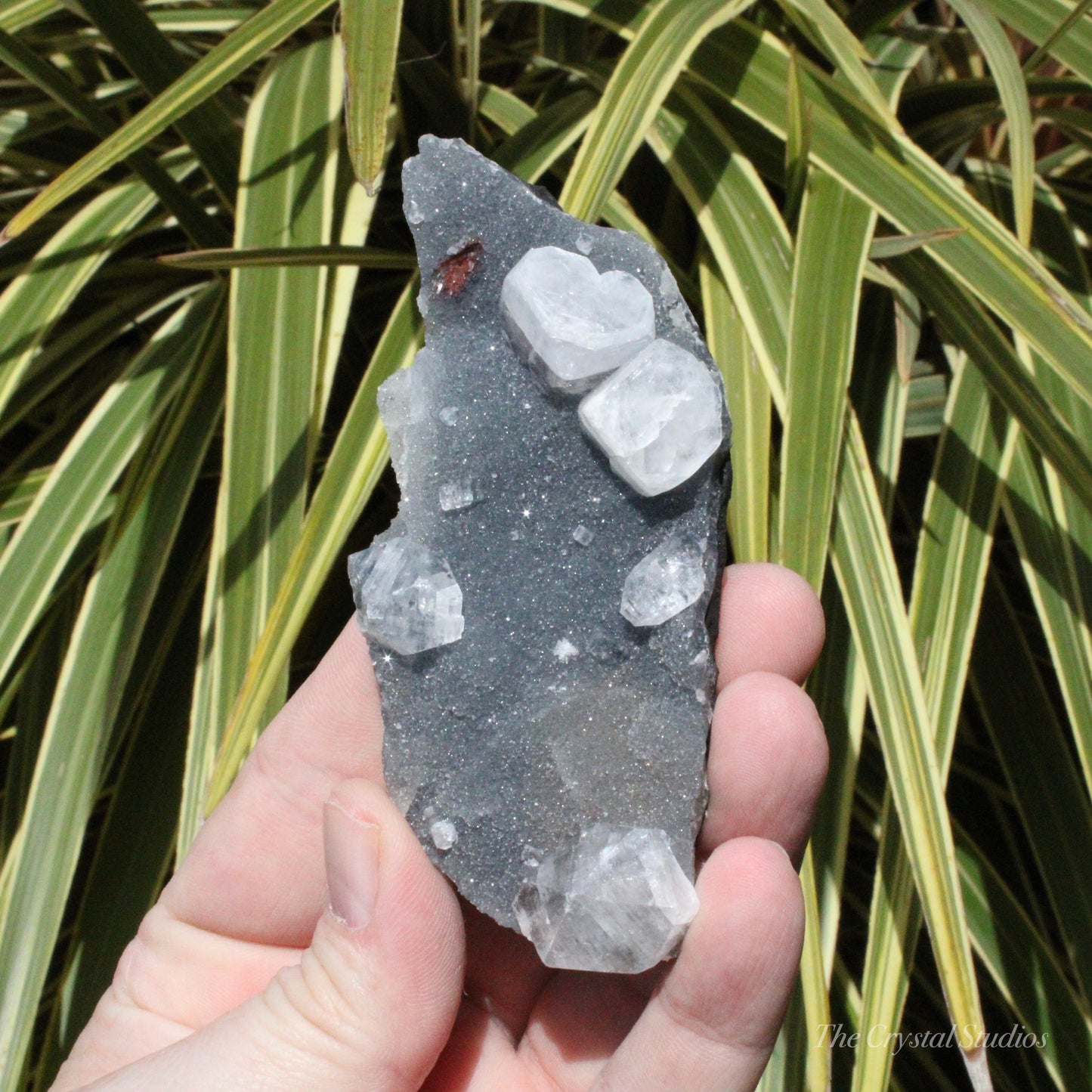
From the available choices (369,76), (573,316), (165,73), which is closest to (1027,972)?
(573,316)

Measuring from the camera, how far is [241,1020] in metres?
0.80

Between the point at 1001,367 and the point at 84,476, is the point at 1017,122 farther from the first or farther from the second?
the point at 84,476

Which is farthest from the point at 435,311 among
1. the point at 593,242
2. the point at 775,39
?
the point at 775,39

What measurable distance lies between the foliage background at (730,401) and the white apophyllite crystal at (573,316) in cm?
16

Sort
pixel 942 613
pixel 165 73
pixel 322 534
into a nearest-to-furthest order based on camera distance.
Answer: pixel 322 534 < pixel 942 613 < pixel 165 73

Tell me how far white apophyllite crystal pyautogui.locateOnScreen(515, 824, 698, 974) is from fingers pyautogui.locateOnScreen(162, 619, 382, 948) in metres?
0.23

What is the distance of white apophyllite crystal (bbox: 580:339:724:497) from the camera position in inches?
33.5

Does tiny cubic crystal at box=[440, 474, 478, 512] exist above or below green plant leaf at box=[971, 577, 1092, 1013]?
above

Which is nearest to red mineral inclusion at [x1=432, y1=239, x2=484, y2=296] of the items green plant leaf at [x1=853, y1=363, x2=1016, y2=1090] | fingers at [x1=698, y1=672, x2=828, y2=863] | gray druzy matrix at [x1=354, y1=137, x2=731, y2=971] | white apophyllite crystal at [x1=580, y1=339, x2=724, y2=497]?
gray druzy matrix at [x1=354, y1=137, x2=731, y2=971]

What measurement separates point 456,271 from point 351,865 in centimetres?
46

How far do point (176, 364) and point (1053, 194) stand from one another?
1.08m

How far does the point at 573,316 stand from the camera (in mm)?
862

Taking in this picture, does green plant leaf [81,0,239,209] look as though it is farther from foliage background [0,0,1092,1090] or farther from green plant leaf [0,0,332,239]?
green plant leaf [0,0,332,239]

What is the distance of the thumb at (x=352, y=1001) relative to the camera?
0.78 meters
